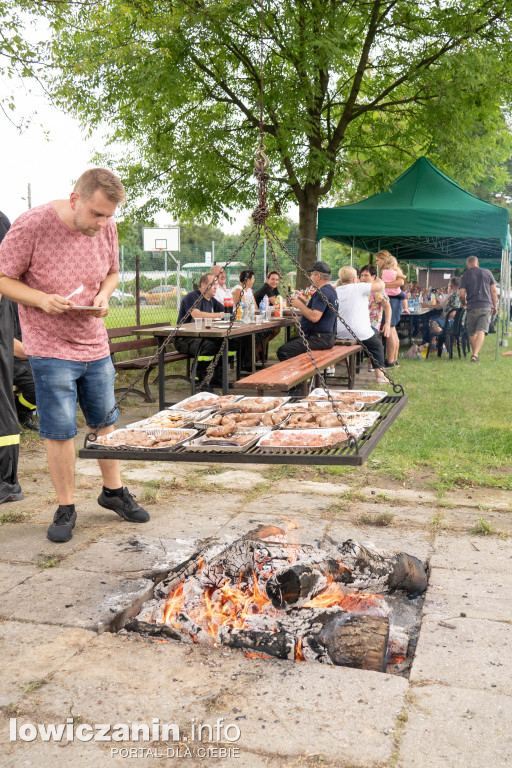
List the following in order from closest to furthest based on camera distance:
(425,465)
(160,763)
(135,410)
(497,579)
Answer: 1. (160,763)
2. (497,579)
3. (425,465)
4. (135,410)

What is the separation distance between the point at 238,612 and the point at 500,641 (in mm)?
1033

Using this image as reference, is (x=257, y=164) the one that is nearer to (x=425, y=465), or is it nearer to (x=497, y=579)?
(x=497, y=579)

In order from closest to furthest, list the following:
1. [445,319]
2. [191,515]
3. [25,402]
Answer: [191,515] < [25,402] < [445,319]

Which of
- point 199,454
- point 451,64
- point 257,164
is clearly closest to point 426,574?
point 199,454

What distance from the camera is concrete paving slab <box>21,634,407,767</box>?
2174 millimetres

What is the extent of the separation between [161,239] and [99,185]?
57.1 feet

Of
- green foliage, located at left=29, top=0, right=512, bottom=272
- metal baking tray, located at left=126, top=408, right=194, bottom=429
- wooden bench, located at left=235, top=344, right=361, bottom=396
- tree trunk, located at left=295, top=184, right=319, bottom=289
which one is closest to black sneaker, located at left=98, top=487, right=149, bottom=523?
metal baking tray, located at left=126, top=408, right=194, bottom=429

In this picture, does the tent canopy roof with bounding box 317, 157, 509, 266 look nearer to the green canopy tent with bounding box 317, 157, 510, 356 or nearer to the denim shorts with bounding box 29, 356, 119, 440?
the green canopy tent with bounding box 317, 157, 510, 356

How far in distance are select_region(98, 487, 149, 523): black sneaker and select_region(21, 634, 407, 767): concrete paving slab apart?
154cm

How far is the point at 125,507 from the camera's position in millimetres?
4293

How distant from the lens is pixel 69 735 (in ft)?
7.23

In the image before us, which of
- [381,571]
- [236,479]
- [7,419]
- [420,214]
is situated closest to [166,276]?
[420,214]

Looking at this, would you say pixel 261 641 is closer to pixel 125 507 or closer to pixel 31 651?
pixel 31 651

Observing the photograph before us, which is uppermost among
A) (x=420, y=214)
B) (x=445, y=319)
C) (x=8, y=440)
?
(x=420, y=214)
